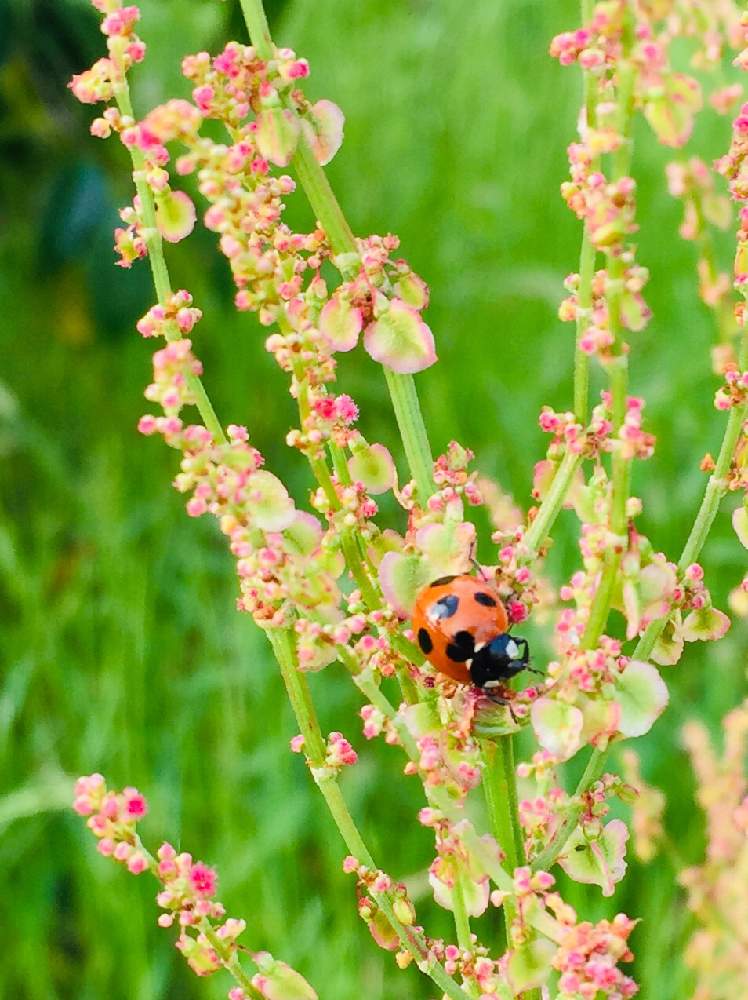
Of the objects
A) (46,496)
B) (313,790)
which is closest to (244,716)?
(313,790)

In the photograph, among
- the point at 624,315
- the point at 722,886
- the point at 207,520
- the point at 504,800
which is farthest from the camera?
the point at 207,520

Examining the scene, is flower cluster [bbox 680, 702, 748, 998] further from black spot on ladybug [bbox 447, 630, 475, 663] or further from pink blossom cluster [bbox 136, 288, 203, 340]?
pink blossom cluster [bbox 136, 288, 203, 340]

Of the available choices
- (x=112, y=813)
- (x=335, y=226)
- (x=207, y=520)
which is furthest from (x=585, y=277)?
(x=207, y=520)

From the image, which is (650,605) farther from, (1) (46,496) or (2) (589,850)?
(1) (46,496)

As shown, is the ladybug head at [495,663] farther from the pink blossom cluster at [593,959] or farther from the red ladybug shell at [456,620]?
the pink blossom cluster at [593,959]

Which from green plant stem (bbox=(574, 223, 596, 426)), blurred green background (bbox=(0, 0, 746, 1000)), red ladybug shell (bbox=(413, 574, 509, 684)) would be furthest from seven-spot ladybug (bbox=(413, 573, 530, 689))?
blurred green background (bbox=(0, 0, 746, 1000))

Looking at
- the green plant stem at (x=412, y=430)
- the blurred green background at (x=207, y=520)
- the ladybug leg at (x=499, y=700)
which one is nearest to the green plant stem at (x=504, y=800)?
the ladybug leg at (x=499, y=700)

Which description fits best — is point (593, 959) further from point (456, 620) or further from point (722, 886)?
point (722, 886)
